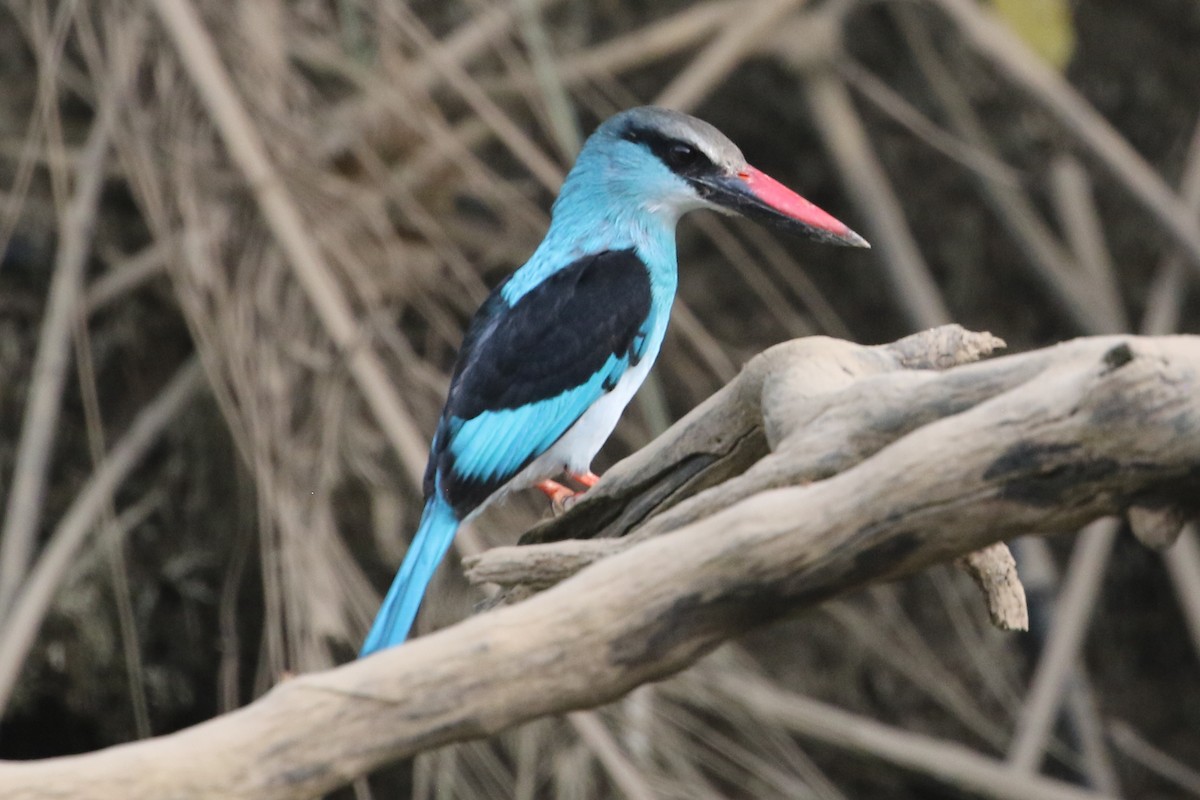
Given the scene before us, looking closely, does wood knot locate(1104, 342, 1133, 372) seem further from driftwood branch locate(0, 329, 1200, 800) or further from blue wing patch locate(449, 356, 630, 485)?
blue wing patch locate(449, 356, 630, 485)

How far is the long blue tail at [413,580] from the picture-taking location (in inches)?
88.4

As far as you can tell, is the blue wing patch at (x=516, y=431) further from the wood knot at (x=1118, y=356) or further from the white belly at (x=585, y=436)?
the wood knot at (x=1118, y=356)

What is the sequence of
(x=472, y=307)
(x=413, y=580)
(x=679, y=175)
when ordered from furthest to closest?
(x=472, y=307) < (x=679, y=175) < (x=413, y=580)

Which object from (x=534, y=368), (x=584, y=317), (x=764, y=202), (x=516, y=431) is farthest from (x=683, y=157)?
(x=516, y=431)

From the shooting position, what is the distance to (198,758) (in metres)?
1.44

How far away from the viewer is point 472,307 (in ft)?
11.6

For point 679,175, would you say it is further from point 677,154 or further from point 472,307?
point 472,307

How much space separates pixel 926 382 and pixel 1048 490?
0.21 metres

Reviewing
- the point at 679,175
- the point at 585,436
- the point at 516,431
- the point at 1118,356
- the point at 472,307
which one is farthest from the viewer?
the point at 472,307

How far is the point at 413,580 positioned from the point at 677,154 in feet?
3.02

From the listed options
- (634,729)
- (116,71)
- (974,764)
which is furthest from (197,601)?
(974,764)

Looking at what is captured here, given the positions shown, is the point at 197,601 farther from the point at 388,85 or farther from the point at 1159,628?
the point at 1159,628

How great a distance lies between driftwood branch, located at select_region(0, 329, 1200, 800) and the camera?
1.44 m

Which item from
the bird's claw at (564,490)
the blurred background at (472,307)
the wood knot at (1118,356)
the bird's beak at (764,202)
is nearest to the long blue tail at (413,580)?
the bird's claw at (564,490)
